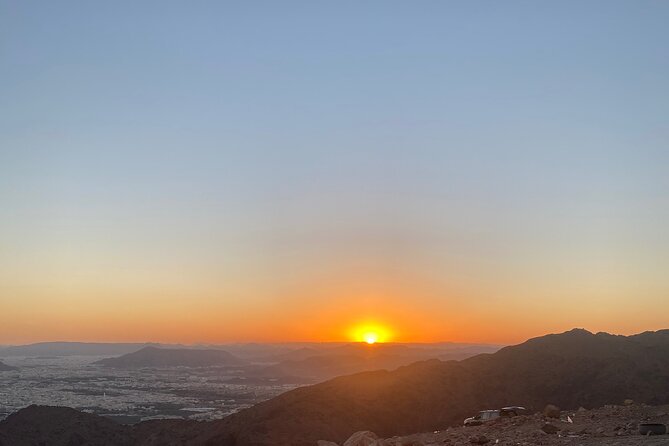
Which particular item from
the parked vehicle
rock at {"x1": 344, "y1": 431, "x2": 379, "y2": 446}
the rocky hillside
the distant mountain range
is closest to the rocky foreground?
rock at {"x1": 344, "y1": 431, "x2": 379, "y2": 446}

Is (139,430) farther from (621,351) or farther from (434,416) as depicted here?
(621,351)

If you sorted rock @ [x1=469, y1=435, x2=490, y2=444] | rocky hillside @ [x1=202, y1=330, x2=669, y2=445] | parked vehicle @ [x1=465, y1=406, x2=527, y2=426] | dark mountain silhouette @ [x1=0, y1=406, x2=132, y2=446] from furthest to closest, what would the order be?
dark mountain silhouette @ [x1=0, y1=406, x2=132, y2=446]
rocky hillside @ [x1=202, y1=330, x2=669, y2=445]
parked vehicle @ [x1=465, y1=406, x2=527, y2=426]
rock @ [x1=469, y1=435, x2=490, y2=444]

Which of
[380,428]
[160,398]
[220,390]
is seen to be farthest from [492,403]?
[220,390]

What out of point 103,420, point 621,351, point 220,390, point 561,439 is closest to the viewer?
point 561,439

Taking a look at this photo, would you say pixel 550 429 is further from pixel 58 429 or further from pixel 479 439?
pixel 58 429

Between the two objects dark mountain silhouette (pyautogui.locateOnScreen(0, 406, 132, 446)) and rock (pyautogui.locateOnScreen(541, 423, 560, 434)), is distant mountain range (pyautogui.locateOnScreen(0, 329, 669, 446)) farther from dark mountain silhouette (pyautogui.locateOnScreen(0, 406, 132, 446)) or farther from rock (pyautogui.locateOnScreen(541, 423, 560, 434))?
rock (pyautogui.locateOnScreen(541, 423, 560, 434))
